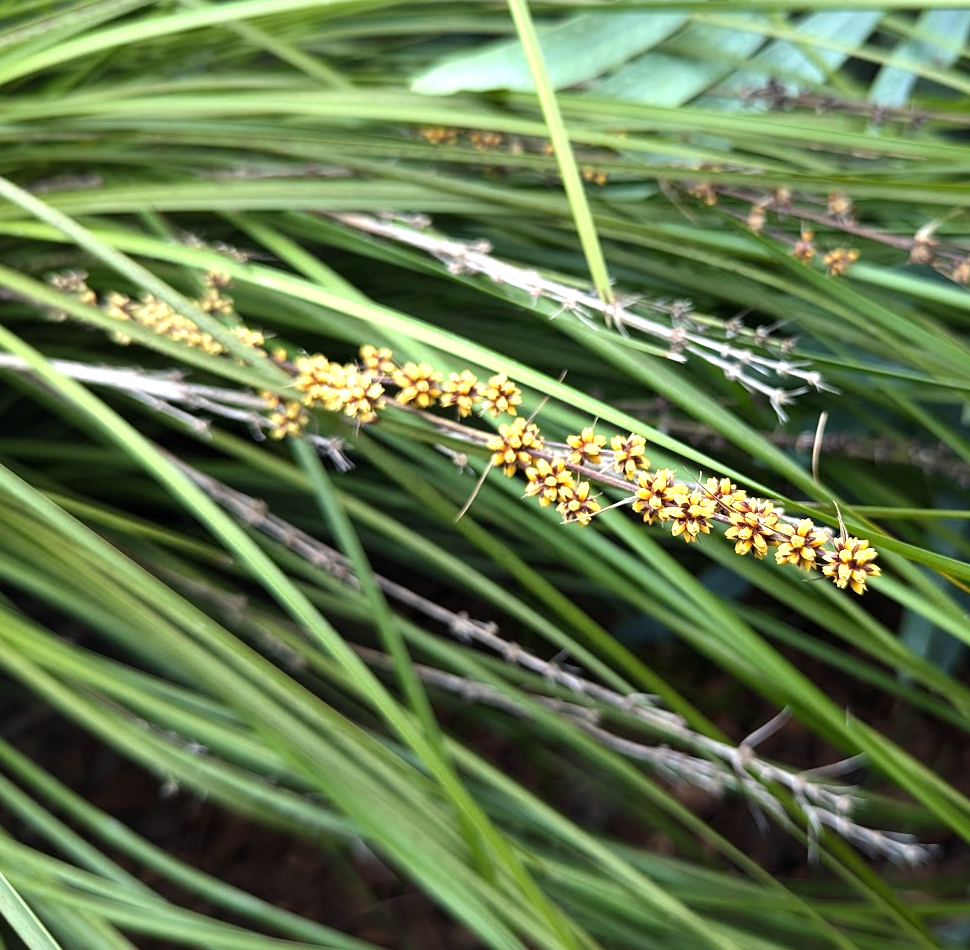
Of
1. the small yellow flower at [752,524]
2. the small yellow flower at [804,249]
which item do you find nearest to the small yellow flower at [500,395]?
the small yellow flower at [752,524]

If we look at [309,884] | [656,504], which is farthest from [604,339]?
[309,884]

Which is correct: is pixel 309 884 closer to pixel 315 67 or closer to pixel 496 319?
pixel 496 319

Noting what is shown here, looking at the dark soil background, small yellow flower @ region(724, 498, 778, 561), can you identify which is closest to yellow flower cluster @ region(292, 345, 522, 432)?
small yellow flower @ region(724, 498, 778, 561)

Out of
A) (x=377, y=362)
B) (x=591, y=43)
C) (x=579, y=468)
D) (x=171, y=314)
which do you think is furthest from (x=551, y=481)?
(x=591, y=43)

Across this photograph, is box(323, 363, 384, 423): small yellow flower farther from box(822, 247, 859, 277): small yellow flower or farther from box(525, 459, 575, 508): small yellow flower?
box(822, 247, 859, 277): small yellow flower

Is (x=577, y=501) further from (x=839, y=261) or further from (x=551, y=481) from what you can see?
(x=839, y=261)
